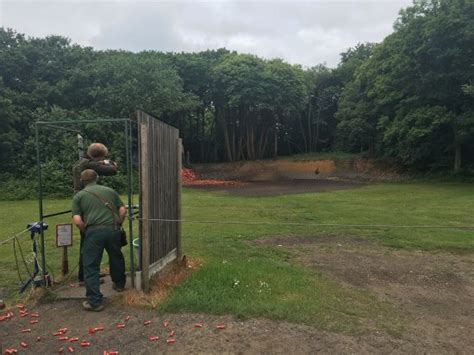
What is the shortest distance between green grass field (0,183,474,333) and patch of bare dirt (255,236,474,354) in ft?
0.99

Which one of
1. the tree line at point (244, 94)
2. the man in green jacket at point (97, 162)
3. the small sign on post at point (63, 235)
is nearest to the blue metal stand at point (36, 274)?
the small sign on post at point (63, 235)

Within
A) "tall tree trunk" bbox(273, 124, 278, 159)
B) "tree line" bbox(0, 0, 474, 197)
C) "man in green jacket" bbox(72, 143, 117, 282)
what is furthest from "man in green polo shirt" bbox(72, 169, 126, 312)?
"tall tree trunk" bbox(273, 124, 278, 159)

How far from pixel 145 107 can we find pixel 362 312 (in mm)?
25627

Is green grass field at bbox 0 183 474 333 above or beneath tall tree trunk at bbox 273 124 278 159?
beneath

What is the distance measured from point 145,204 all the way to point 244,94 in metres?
33.2

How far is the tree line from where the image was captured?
25.2m

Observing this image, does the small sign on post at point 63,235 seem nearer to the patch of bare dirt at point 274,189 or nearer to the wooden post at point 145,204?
the wooden post at point 145,204

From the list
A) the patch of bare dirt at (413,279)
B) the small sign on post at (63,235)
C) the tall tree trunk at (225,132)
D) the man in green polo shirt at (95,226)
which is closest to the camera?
the patch of bare dirt at (413,279)

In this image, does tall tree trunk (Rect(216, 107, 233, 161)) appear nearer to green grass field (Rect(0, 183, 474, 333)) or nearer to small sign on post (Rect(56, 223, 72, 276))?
green grass field (Rect(0, 183, 474, 333))

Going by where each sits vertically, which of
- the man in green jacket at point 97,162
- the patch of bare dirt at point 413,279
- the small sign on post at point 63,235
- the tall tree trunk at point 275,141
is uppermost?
the tall tree trunk at point 275,141

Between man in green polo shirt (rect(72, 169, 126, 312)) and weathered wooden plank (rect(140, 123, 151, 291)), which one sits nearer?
man in green polo shirt (rect(72, 169, 126, 312))

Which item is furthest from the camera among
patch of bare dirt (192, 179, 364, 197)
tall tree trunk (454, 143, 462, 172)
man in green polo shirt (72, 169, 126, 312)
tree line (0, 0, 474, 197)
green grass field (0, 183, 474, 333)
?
tall tree trunk (454, 143, 462, 172)

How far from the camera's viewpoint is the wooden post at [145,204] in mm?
5406

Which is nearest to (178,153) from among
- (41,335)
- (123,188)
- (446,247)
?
(41,335)
